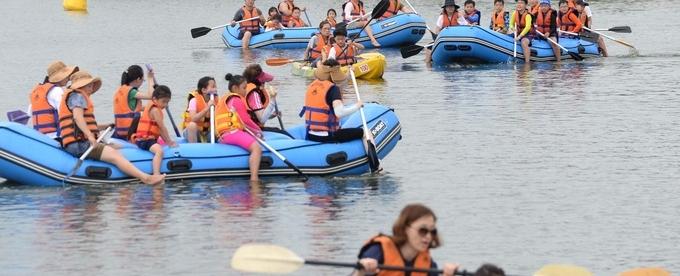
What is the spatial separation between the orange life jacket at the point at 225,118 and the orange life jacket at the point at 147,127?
633 mm

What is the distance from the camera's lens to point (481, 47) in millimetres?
28531

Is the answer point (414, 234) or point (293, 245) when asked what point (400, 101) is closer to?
point (293, 245)

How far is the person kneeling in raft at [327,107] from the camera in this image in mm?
16047

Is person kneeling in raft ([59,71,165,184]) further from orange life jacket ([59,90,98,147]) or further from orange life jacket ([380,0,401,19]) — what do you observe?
orange life jacket ([380,0,401,19])

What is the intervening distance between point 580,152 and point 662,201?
10.7 feet

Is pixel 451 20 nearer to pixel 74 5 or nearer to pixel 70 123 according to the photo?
pixel 70 123

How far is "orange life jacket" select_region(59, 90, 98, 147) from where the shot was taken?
615 inches

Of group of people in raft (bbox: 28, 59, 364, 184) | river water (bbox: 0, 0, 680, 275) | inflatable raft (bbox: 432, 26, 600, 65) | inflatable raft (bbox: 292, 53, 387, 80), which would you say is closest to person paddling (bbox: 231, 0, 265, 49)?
inflatable raft (bbox: 432, 26, 600, 65)

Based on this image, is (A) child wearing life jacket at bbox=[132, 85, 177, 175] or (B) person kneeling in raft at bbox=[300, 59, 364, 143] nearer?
(A) child wearing life jacket at bbox=[132, 85, 177, 175]

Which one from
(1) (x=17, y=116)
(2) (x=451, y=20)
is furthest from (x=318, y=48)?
(1) (x=17, y=116)

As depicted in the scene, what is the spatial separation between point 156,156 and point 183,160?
0.92ft

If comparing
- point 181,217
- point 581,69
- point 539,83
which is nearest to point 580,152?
point 181,217

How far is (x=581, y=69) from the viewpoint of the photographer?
28359 mm

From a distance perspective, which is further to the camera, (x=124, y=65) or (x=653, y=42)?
(x=653, y=42)
